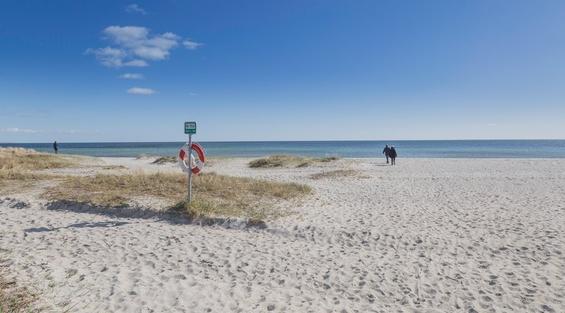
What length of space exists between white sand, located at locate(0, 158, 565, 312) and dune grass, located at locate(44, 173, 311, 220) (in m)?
0.85

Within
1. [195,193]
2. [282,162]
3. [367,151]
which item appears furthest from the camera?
[367,151]

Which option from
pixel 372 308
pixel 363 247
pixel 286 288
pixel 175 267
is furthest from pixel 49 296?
pixel 363 247

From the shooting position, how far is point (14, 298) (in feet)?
14.8

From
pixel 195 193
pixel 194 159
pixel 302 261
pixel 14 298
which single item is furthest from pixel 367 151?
pixel 14 298

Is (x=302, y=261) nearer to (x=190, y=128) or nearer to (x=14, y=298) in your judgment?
(x=14, y=298)

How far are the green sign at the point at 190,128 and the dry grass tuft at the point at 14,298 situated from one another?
5312mm

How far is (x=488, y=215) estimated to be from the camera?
1001 cm

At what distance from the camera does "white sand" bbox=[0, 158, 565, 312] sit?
4875 millimetres

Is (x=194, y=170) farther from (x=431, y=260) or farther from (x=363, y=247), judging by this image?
(x=431, y=260)

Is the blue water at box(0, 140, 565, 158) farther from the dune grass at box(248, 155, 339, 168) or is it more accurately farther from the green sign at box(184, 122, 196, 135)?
the green sign at box(184, 122, 196, 135)

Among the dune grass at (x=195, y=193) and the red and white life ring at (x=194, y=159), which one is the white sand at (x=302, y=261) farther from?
the red and white life ring at (x=194, y=159)

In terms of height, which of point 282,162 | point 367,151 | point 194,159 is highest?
point 194,159

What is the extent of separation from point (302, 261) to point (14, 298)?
4254 millimetres

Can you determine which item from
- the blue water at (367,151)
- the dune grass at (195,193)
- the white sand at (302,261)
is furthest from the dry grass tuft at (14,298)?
the blue water at (367,151)
